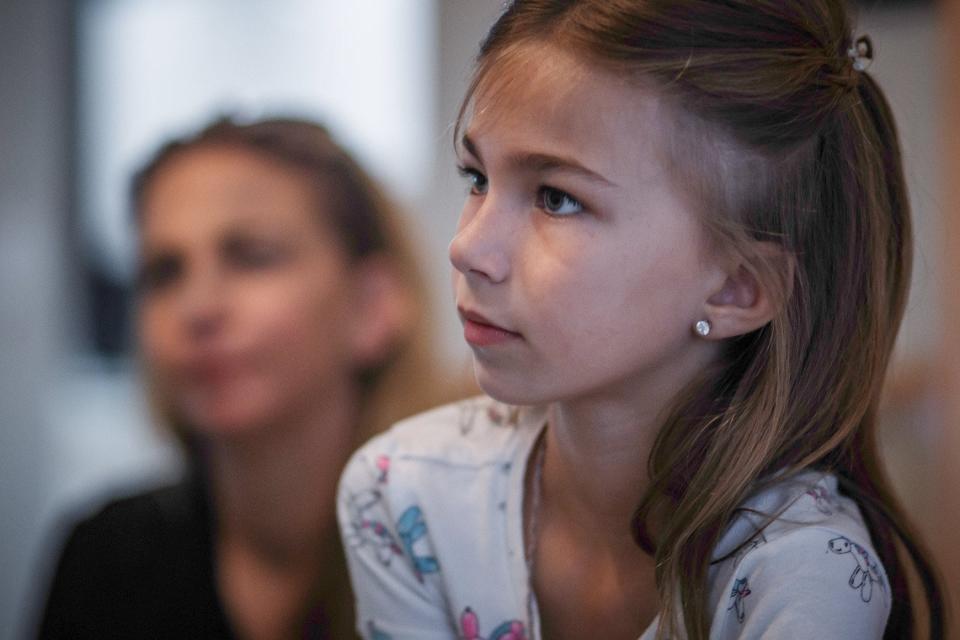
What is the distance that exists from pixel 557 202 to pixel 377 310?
65cm

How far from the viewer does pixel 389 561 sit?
0.91 meters

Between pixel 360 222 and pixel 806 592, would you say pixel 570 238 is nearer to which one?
pixel 806 592

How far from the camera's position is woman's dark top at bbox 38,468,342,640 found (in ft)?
4.28

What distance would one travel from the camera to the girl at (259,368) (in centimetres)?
126

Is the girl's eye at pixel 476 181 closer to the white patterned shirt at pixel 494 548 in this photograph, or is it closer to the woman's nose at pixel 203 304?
the white patterned shirt at pixel 494 548

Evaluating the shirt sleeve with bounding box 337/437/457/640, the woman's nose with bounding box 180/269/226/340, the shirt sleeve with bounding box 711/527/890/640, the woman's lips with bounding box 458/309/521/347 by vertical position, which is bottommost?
the shirt sleeve with bounding box 337/437/457/640

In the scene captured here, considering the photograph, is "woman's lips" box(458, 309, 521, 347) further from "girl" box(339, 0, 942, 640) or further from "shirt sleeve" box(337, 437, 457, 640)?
"shirt sleeve" box(337, 437, 457, 640)

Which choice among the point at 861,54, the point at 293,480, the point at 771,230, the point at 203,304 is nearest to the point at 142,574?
the point at 293,480

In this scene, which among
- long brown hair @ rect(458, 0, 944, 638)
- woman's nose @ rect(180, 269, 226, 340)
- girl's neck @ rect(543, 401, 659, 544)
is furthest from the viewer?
woman's nose @ rect(180, 269, 226, 340)

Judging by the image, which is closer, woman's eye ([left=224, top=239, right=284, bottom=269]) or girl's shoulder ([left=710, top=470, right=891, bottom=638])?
girl's shoulder ([left=710, top=470, right=891, bottom=638])

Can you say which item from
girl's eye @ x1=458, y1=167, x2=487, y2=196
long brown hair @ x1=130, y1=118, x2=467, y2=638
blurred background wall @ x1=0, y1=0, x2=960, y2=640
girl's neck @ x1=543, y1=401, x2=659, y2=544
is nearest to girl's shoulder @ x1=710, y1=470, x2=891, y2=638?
girl's neck @ x1=543, y1=401, x2=659, y2=544

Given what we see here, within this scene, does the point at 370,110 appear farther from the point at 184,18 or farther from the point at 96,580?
the point at 96,580

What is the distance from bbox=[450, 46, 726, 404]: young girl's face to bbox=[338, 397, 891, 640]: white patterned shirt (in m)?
0.17

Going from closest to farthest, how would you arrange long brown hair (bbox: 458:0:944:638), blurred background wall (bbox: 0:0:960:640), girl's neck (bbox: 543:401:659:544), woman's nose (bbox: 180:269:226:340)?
long brown hair (bbox: 458:0:944:638)
girl's neck (bbox: 543:401:659:544)
woman's nose (bbox: 180:269:226:340)
blurred background wall (bbox: 0:0:960:640)
